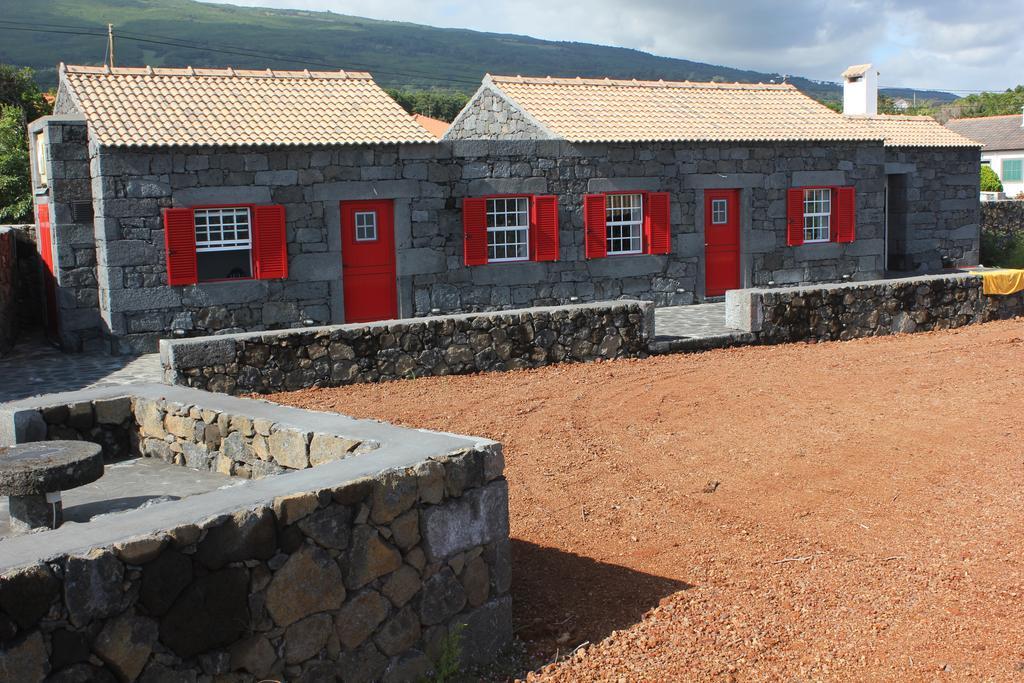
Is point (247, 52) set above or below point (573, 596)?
above

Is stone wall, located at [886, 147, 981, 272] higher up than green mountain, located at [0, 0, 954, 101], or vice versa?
green mountain, located at [0, 0, 954, 101]

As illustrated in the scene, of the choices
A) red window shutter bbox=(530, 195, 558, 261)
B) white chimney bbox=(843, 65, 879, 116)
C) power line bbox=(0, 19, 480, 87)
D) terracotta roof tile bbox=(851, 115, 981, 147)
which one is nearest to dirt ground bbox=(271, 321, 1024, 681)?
red window shutter bbox=(530, 195, 558, 261)

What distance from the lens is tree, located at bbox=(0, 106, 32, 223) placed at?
2291 centimetres

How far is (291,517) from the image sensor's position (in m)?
4.61

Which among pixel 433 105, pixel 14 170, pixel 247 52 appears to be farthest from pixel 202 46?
pixel 14 170

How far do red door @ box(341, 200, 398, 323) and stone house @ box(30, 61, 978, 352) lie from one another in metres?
0.03

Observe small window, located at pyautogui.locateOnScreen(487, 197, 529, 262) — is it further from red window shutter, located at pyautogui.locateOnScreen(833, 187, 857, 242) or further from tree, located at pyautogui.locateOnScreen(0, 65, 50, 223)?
tree, located at pyautogui.locateOnScreen(0, 65, 50, 223)

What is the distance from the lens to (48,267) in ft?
55.8

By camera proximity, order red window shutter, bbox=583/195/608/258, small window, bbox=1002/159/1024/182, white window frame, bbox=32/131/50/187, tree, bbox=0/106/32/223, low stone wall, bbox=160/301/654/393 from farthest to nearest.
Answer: small window, bbox=1002/159/1024/182, tree, bbox=0/106/32/223, red window shutter, bbox=583/195/608/258, white window frame, bbox=32/131/50/187, low stone wall, bbox=160/301/654/393

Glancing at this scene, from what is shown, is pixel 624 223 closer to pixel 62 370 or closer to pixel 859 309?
pixel 859 309

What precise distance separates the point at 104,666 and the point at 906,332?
47.6ft

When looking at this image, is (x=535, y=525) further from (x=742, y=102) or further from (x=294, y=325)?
(x=742, y=102)

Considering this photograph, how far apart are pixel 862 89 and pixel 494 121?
1241 centimetres

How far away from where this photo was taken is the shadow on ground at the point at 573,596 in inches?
228
